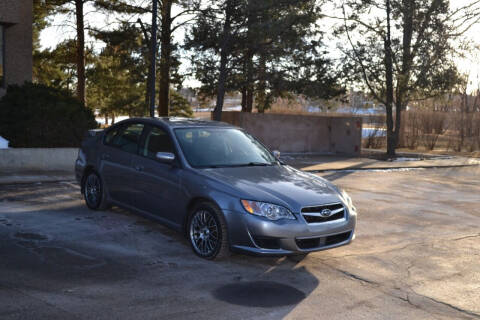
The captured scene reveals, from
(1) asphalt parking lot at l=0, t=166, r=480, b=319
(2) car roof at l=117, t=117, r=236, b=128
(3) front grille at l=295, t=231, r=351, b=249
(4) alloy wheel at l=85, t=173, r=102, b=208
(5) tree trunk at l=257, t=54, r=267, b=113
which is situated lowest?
(1) asphalt parking lot at l=0, t=166, r=480, b=319

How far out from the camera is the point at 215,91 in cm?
2245

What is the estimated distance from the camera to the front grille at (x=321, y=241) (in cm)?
625

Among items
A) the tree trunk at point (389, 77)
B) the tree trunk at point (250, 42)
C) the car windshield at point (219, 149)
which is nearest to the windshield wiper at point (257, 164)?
the car windshield at point (219, 149)

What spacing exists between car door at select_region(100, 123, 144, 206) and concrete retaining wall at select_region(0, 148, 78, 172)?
621cm

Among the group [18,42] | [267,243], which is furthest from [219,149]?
[18,42]

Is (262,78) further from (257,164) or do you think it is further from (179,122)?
(257,164)

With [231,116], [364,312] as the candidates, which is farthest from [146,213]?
[231,116]

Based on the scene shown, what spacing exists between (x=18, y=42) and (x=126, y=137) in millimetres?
12063

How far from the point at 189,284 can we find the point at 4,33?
50.8 ft

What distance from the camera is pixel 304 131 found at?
24.7 meters

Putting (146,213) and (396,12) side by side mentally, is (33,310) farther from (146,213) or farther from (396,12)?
(396,12)

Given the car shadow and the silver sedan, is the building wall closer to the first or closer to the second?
the silver sedan

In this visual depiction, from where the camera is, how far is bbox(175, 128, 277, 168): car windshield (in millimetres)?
7328

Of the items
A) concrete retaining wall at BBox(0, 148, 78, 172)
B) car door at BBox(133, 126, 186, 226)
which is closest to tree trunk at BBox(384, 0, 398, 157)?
concrete retaining wall at BBox(0, 148, 78, 172)
